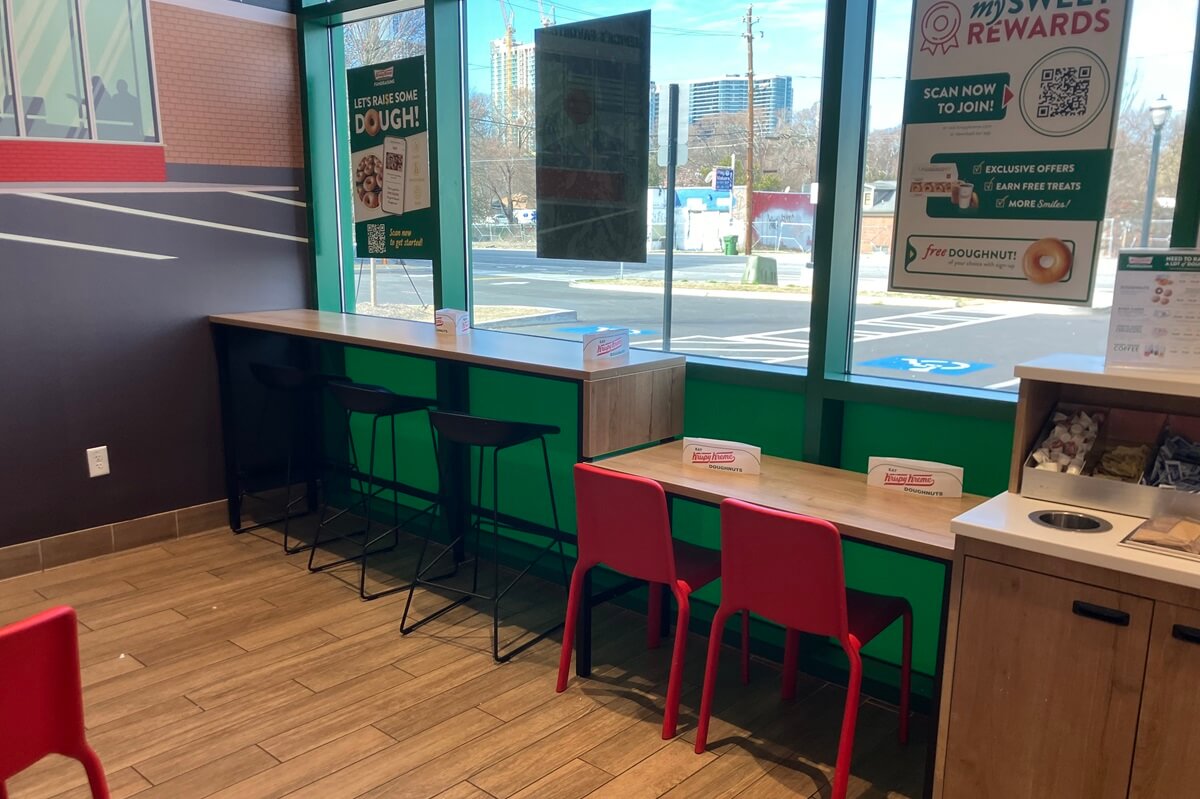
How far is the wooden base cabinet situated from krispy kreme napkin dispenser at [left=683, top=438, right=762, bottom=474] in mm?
836

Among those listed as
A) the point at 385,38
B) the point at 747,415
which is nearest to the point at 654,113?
the point at 747,415

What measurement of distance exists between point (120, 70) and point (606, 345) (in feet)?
8.51

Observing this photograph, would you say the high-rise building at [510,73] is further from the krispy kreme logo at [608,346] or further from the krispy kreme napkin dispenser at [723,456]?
the krispy kreme napkin dispenser at [723,456]

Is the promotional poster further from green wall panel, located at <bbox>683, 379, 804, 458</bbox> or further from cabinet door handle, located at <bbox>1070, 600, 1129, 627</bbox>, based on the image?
cabinet door handle, located at <bbox>1070, 600, 1129, 627</bbox>

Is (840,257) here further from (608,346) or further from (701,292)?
(608,346)

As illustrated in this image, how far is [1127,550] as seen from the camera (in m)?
1.76

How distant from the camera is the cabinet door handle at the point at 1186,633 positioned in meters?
1.67

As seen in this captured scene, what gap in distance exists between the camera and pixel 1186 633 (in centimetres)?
167

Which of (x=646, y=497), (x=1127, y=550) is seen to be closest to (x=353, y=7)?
(x=646, y=497)

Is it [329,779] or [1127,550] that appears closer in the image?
[1127,550]

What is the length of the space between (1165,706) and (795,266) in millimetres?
1759

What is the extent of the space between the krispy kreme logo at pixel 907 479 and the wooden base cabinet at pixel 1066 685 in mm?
518

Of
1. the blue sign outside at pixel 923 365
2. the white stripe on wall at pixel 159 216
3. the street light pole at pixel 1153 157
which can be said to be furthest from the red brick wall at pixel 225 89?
the street light pole at pixel 1153 157

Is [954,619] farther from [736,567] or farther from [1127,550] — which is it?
[736,567]
